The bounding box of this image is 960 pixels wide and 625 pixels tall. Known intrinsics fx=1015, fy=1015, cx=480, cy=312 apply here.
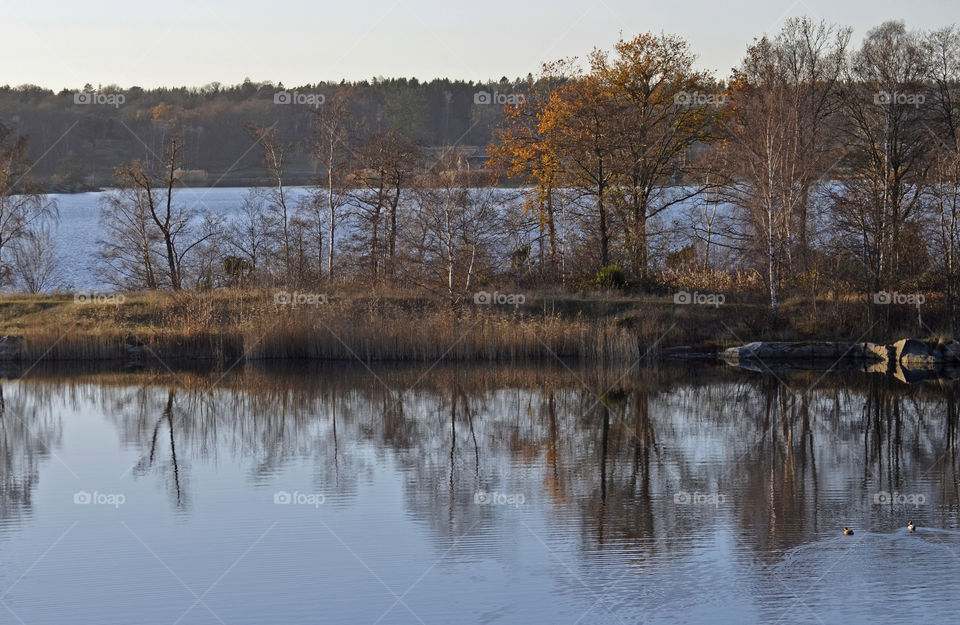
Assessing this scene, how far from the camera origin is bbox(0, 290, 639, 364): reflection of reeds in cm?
2920

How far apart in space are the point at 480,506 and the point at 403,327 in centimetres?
1619

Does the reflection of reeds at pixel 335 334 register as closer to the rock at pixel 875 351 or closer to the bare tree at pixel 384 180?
the bare tree at pixel 384 180

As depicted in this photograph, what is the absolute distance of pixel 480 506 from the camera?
13352 mm

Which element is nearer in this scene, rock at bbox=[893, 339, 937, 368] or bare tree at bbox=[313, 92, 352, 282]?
rock at bbox=[893, 339, 937, 368]

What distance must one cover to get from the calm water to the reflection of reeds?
17.1 feet

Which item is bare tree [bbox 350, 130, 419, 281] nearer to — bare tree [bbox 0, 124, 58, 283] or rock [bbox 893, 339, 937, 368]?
bare tree [bbox 0, 124, 58, 283]

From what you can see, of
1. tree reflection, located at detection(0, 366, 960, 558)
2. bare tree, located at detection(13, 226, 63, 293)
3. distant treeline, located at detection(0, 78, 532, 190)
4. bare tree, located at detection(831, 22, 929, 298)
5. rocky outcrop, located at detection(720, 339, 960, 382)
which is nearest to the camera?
tree reflection, located at detection(0, 366, 960, 558)

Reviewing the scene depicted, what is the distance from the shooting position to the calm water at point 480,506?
9.74m

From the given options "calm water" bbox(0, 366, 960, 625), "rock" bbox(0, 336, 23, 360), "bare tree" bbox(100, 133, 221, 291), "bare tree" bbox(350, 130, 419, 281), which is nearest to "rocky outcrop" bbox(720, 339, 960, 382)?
"calm water" bbox(0, 366, 960, 625)

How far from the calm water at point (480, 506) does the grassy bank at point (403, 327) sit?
17.4 feet

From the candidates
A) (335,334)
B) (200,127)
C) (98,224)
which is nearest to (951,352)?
(335,334)

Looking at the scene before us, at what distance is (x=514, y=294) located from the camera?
1297 inches

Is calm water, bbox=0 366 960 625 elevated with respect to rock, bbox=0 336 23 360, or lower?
lower

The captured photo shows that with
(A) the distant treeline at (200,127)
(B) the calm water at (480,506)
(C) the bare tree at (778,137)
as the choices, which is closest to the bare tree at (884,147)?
(C) the bare tree at (778,137)
